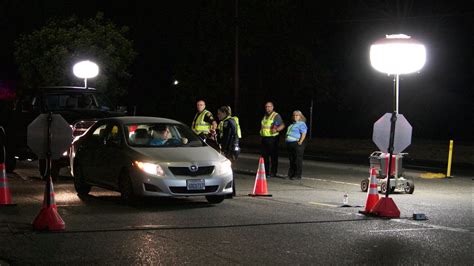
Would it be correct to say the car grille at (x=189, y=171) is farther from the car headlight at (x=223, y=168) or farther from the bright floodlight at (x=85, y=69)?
the bright floodlight at (x=85, y=69)

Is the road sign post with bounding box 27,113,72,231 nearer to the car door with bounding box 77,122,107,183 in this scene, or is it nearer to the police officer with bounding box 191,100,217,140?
the car door with bounding box 77,122,107,183

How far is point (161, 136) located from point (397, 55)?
4.24 meters

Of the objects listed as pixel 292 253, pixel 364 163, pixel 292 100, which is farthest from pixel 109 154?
pixel 292 100

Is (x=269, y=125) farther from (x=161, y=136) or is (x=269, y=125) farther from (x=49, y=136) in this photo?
(x=49, y=136)

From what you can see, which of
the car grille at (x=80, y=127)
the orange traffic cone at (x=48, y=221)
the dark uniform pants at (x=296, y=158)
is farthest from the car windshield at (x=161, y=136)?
the dark uniform pants at (x=296, y=158)

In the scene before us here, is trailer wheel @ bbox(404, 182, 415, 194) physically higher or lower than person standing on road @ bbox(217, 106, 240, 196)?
lower

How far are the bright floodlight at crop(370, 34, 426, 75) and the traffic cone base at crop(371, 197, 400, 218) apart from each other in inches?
93.1

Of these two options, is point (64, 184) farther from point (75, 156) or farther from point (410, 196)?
point (410, 196)

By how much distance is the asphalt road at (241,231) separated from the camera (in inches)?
370

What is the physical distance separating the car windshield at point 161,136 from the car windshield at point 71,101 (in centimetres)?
569

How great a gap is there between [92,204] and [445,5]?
33292 mm

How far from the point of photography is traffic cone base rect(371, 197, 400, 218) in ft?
42.1

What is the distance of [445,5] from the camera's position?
4406 centimetres

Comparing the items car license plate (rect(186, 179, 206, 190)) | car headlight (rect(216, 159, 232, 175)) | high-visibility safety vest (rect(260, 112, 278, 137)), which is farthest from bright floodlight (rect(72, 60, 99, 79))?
car license plate (rect(186, 179, 206, 190))
